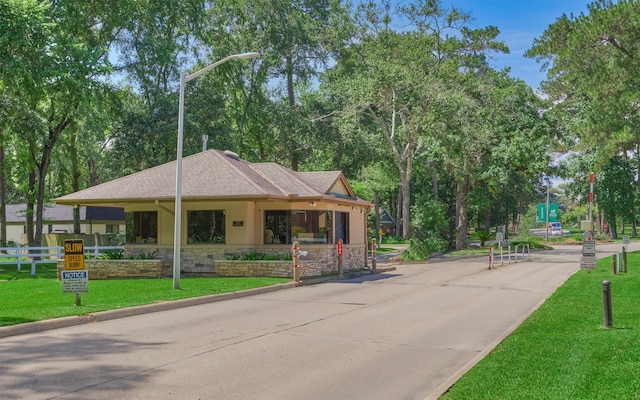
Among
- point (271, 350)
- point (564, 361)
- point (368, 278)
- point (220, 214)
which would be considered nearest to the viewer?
point (564, 361)

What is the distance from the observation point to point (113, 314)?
13.8 metres

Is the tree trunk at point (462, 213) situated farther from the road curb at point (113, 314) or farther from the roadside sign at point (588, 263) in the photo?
the road curb at point (113, 314)

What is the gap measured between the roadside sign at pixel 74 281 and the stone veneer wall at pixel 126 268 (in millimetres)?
10248

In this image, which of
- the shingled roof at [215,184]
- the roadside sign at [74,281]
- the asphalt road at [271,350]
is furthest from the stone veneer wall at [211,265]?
the roadside sign at [74,281]

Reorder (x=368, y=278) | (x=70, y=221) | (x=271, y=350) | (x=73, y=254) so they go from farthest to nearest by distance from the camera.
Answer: (x=70, y=221), (x=368, y=278), (x=73, y=254), (x=271, y=350)

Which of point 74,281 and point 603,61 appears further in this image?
point 603,61

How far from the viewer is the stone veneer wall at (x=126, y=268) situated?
958 inches

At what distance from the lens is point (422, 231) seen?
49.7m

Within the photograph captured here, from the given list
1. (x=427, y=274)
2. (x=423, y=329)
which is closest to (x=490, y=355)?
(x=423, y=329)

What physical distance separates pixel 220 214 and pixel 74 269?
11.8 m

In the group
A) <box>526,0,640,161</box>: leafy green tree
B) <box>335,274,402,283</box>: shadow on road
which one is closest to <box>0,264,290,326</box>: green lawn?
<box>335,274,402,283</box>: shadow on road

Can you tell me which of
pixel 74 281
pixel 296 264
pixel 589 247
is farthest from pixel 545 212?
pixel 74 281

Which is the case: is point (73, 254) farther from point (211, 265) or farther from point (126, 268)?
point (211, 265)

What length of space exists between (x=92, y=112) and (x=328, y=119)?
19.6 meters
